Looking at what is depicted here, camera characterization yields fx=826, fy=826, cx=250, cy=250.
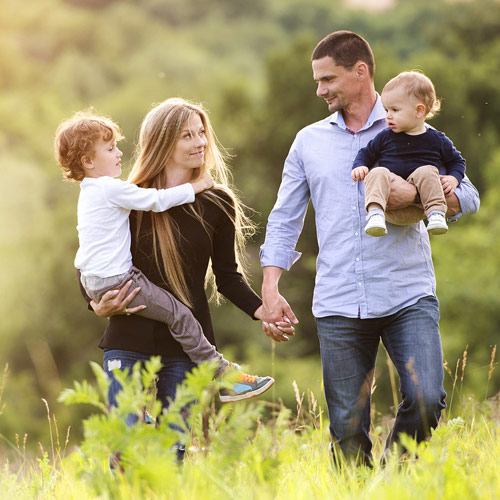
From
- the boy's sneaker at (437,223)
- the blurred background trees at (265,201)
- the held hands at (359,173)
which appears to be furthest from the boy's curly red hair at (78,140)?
the blurred background trees at (265,201)

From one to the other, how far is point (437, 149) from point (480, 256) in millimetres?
17139

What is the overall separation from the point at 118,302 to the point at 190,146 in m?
0.80

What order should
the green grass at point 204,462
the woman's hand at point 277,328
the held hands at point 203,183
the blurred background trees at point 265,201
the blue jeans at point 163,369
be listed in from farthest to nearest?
the blurred background trees at point 265,201
the woman's hand at point 277,328
the held hands at point 203,183
the blue jeans at point 163,369
the green grass at point 204,462

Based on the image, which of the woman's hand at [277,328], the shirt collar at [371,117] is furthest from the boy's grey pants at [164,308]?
the shirt collar at [371,117]

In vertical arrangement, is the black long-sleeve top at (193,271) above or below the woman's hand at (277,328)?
above

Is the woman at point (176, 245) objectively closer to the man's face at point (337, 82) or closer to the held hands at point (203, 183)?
the held hands at point (203, 183)

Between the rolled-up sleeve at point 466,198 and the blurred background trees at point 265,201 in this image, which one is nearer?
the rolled-up sleeve at point 466,198

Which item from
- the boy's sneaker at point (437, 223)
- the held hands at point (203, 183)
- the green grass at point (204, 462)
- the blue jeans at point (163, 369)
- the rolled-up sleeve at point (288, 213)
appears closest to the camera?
the green grass at point (204, 462)

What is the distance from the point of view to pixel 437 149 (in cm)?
368

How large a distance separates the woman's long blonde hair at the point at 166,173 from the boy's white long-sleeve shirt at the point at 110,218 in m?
0.12

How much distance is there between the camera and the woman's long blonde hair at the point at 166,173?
363 centimetres

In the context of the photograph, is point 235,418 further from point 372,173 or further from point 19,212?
point 19,212

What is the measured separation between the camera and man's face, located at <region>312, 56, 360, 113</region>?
391 cm

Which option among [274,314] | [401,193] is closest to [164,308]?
[274,314]
